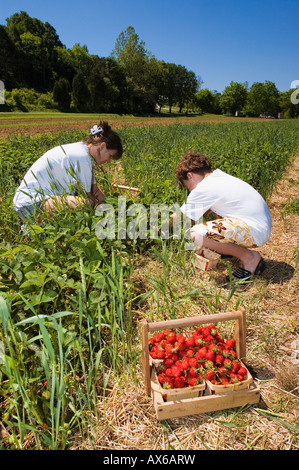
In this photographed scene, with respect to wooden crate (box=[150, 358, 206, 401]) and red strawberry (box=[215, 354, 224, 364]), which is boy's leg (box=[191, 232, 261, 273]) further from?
wooden crate (box=[150, 358, 206, 401])

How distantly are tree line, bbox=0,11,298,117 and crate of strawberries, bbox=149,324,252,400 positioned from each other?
105ft

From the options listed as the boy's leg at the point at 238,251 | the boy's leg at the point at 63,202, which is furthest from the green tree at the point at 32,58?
the boy's leg at the point at 238,251

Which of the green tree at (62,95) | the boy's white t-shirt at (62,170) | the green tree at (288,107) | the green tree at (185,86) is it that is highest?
the green tree at (185,86)

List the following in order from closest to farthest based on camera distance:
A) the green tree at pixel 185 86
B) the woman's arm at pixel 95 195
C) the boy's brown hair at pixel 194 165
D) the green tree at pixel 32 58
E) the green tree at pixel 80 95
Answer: the boy's brown hair at pixel 194 165
the woman's arm at pixel 95 195
the green tree at pixel 80 95
the green tree at pixel 32 58
the green tree at pixel 185 86

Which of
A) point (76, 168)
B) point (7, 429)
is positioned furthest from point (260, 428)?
point (76, 168)

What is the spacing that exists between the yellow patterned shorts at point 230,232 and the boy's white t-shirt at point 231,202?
0.15 ft

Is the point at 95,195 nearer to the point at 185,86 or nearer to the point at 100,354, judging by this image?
the point at 100,354

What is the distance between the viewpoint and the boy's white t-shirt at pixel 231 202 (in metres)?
2.27

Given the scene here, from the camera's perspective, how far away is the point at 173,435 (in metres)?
1.28

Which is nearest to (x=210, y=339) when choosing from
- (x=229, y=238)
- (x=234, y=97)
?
(x=229, y=238)

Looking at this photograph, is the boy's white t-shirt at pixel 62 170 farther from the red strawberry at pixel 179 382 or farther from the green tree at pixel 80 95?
the green tree at pixel 80 95

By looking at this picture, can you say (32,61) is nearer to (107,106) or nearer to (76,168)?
(107,106)

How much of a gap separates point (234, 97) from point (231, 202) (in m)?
74.4

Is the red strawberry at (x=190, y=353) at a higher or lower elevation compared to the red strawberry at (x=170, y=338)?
lower
